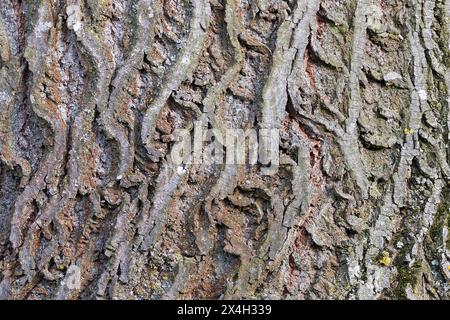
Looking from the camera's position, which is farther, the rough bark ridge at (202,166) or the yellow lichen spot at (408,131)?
the yellow lichen spot at (408,131)

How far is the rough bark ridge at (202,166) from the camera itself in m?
1.83

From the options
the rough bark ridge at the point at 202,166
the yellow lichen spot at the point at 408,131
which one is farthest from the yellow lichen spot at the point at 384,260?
the yellow lichen spot at the point at 408,131

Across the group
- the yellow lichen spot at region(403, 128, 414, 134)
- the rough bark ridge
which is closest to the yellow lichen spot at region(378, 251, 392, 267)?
the rough bark ridge

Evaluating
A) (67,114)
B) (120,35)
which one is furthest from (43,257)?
(120,35)

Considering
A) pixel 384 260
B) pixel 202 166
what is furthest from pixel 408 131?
pixel 202 166

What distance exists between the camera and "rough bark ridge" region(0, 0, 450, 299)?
1.83 meters

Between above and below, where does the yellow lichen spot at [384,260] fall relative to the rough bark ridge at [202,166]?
below

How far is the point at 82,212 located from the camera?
1850 mm

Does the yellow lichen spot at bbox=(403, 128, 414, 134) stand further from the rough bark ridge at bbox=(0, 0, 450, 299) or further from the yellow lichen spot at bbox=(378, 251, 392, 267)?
the yellow lichen spot at bbox=(378, 251, 392, 267)

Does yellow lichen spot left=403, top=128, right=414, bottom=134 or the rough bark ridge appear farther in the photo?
yellow lichen spot left=403, top=128, right=414, bottom=134

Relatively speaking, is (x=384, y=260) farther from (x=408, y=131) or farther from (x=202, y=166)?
(x=202, y=166)

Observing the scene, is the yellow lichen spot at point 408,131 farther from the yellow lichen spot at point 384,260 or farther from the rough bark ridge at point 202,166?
the yellow lichen spot at point 384,260
